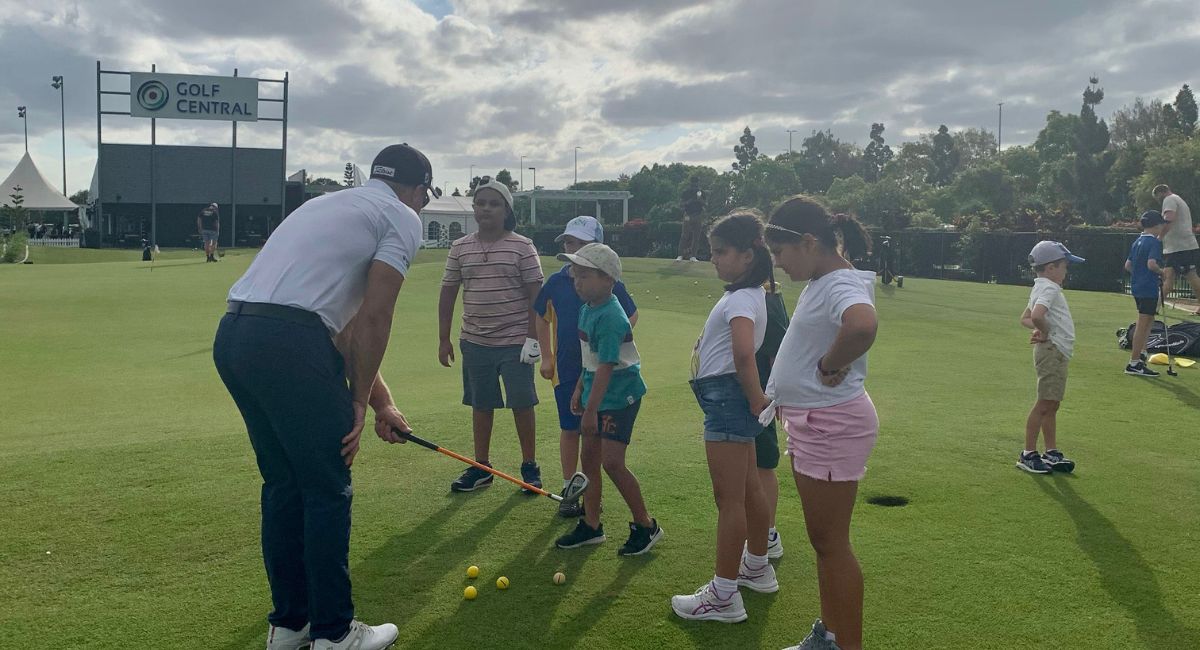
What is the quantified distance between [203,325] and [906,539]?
42.6 feet

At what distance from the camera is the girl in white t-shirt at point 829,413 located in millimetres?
3424

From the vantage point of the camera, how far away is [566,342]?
5578 mm

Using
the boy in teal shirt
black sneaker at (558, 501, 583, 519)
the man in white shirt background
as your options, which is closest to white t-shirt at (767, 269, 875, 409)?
the boy in teal shirt

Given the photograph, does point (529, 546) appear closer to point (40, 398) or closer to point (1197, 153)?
point (40, 398)

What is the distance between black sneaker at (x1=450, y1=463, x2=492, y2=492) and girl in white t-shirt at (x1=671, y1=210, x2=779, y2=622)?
2.24 meters

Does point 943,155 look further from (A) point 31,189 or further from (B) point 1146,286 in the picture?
(B) point 1146,286

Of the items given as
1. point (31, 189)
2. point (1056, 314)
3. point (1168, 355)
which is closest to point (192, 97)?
point (31, 189)

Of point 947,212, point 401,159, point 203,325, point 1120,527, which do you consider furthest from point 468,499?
point 947,212

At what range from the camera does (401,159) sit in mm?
3932

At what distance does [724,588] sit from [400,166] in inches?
93.8

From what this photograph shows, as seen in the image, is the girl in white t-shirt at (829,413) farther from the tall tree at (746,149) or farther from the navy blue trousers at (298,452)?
the tall tree at (746,149)

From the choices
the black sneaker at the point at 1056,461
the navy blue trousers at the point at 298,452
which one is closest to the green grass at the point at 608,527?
the black sneaker at the point at 1056,461

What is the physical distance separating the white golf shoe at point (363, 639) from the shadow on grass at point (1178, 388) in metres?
8.76

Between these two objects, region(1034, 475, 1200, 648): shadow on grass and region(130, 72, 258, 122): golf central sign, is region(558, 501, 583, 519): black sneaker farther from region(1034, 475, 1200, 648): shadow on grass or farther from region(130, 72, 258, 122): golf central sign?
region(130, 72, 258, 122): golf central sign
